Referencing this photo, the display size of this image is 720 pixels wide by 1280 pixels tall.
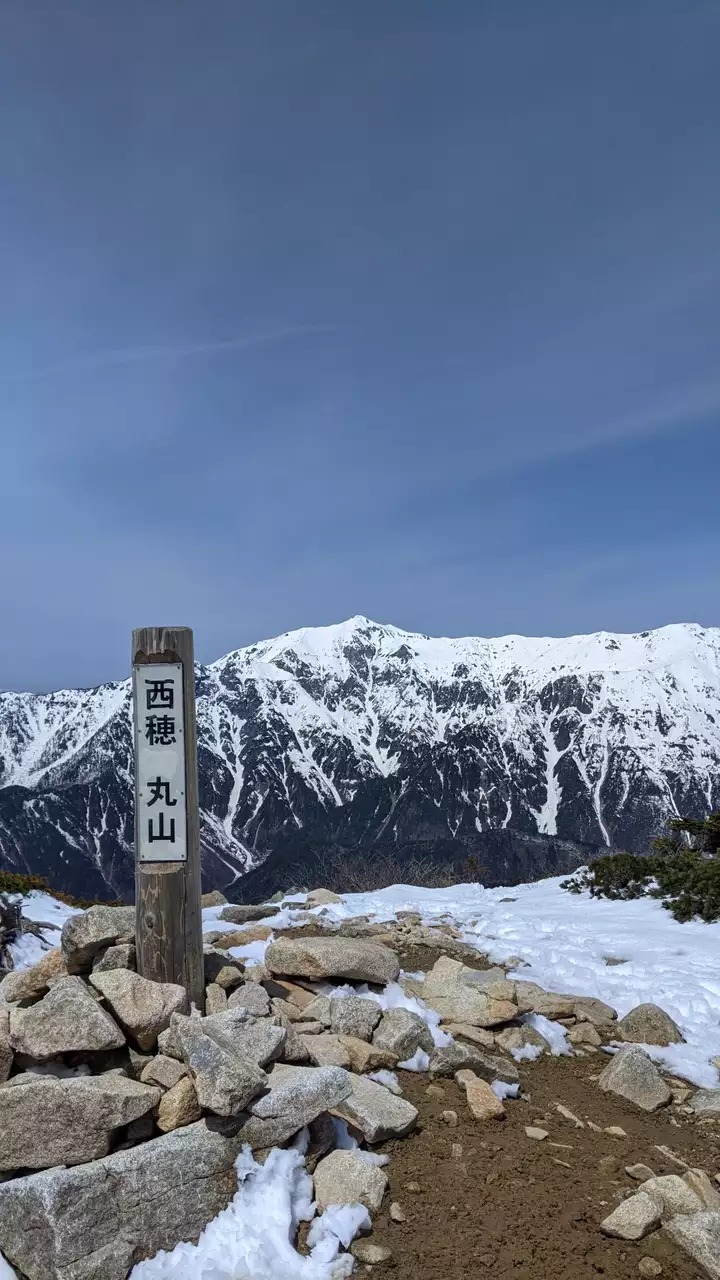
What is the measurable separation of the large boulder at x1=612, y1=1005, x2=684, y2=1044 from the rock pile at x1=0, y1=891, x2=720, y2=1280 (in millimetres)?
20

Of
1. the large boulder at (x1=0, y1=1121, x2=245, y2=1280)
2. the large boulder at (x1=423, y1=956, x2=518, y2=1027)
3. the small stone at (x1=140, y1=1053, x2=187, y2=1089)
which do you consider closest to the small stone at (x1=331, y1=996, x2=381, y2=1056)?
the large boulder at (x1=423, y1=956, x2=518, y2=1027)

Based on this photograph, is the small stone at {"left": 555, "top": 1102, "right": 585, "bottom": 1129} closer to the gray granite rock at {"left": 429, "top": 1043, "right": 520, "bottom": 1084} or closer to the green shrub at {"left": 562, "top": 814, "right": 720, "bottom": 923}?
the gray granite rock at {"left": 429, "top": 1043, "right": 520, "bottom": 1084}

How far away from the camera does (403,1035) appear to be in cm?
743

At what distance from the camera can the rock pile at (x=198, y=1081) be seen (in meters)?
4.95

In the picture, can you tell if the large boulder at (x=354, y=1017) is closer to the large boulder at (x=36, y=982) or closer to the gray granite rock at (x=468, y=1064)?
the gray granite rock at (x=468, y=1064)

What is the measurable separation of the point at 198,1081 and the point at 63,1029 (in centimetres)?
135

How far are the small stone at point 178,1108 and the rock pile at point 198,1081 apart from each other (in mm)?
10

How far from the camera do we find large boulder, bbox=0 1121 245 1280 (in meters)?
4.75

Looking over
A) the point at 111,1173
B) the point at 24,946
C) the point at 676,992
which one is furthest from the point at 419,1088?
the point at 24,946

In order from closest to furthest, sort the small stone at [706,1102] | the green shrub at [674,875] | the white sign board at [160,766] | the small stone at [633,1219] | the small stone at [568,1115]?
the small stone at [633,1219] < the small stone at [568,1115] < the small stone at [706,1102] < the white sign board at [160,766] < the green shrub at [674,875]

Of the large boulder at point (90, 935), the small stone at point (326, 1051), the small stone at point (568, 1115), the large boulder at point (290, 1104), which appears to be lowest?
the small stone at point (568, 1115)

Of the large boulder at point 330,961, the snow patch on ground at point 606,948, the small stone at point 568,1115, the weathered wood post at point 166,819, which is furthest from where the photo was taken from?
the snow patch on ground at point 606,948

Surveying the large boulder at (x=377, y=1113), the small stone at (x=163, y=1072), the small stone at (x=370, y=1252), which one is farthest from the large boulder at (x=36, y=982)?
the small stone at (x=370, y=1252)

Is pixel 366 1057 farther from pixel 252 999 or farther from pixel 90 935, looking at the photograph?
pixel 90 935
